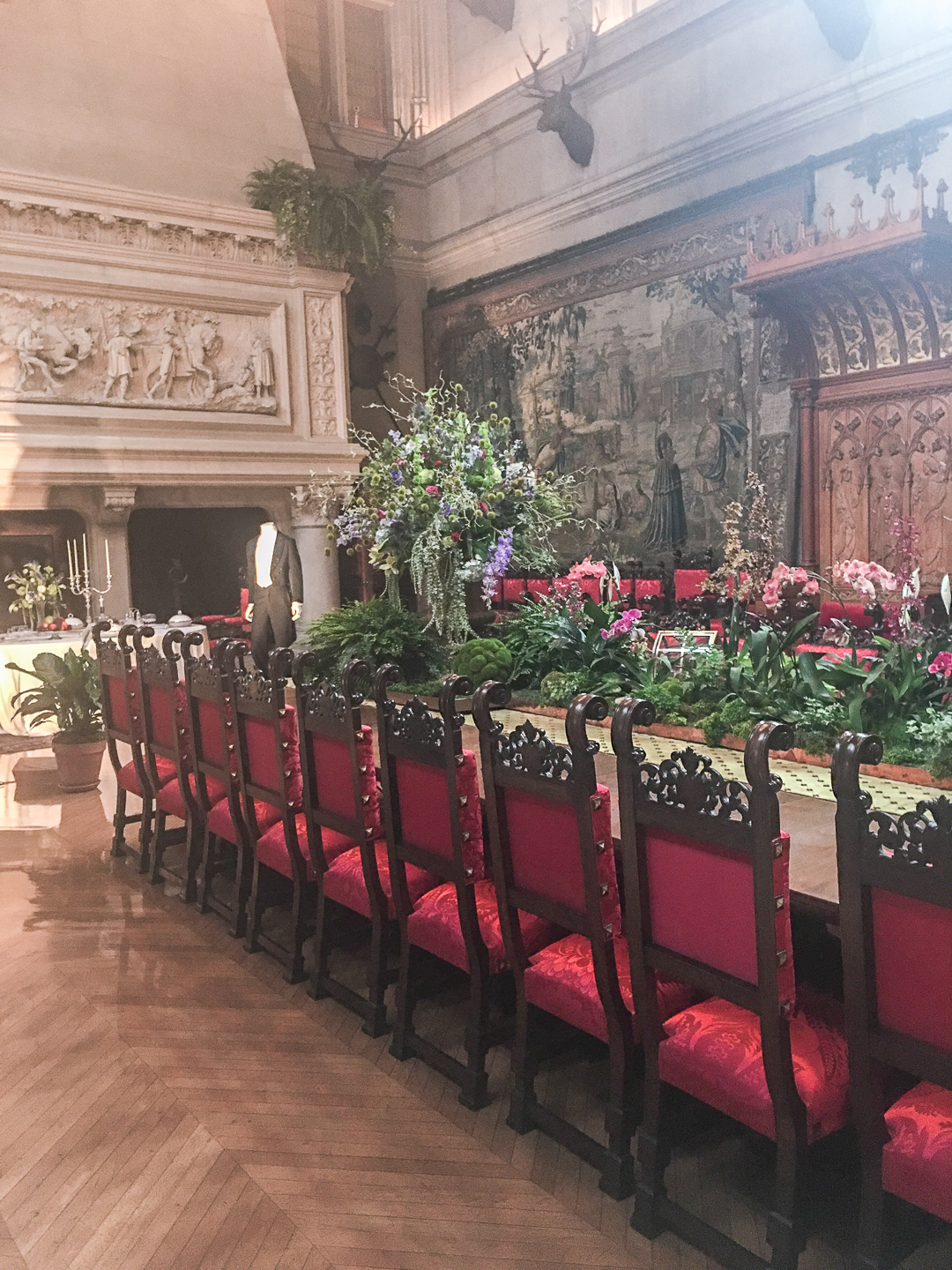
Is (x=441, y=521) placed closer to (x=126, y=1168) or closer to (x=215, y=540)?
(x=126, y=1168)

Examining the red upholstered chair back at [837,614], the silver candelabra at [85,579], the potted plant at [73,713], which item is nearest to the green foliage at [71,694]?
the potted plant at [73,713]

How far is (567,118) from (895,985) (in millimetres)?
9671

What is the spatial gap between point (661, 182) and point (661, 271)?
2.70 feet

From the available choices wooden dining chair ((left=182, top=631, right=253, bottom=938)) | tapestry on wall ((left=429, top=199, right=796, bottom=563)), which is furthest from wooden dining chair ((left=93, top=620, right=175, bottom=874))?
tapestry on wall ((left=429, top=199, right=796, bottom=563))

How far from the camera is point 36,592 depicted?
9.15 meters

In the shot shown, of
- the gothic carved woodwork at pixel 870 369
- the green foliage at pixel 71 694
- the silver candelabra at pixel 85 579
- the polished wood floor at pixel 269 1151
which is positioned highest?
the gothic carved woodwork at pixel 870 369

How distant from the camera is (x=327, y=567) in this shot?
10.9 m

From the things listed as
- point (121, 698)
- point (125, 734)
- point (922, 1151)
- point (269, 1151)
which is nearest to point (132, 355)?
point (121, 698)

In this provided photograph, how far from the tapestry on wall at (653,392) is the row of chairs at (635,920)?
18.9ft

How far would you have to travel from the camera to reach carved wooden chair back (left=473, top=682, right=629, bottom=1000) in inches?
85.4

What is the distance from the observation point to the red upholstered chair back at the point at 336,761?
9.78 feet

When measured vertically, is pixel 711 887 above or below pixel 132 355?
below

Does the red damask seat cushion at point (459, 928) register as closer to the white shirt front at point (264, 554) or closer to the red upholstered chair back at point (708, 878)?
the red upholstered chair back at point (708, 878)

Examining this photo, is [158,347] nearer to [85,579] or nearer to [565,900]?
[85,579]
